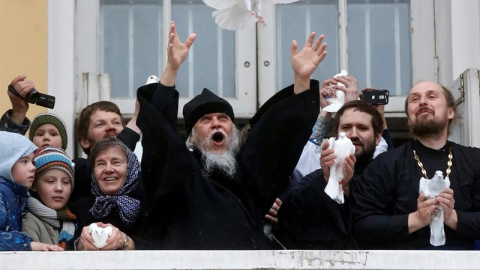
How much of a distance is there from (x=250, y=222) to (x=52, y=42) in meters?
2.21

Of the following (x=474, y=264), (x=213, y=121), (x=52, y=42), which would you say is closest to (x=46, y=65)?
(x=52, y=42)

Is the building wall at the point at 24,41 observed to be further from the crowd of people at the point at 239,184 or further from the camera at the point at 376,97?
the camera at the point at 376,97

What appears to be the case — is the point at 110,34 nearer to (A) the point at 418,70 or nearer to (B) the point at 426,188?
(A) the point at 418,70

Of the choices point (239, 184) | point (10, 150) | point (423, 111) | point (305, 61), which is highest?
point (305, 61)

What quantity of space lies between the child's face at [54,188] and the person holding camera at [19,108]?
0.53m

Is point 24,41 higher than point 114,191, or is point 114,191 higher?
point 24,41

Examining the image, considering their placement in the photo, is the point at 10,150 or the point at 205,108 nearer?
the point at 10,150

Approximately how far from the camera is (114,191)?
679cm

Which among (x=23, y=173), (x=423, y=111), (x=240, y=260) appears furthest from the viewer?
(x=423, y=111)

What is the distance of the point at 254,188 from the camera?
672 centimetres

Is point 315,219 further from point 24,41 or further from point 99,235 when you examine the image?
point 24,41

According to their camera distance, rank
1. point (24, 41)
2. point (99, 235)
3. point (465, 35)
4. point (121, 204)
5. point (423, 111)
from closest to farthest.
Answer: point (99, 235) < point (121, 204) < point (423, 111) < point (24, 41) < point (465, 35)

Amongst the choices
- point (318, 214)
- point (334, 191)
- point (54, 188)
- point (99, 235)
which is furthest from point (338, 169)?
point (54, 188)

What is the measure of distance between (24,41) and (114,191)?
1.74 metres
